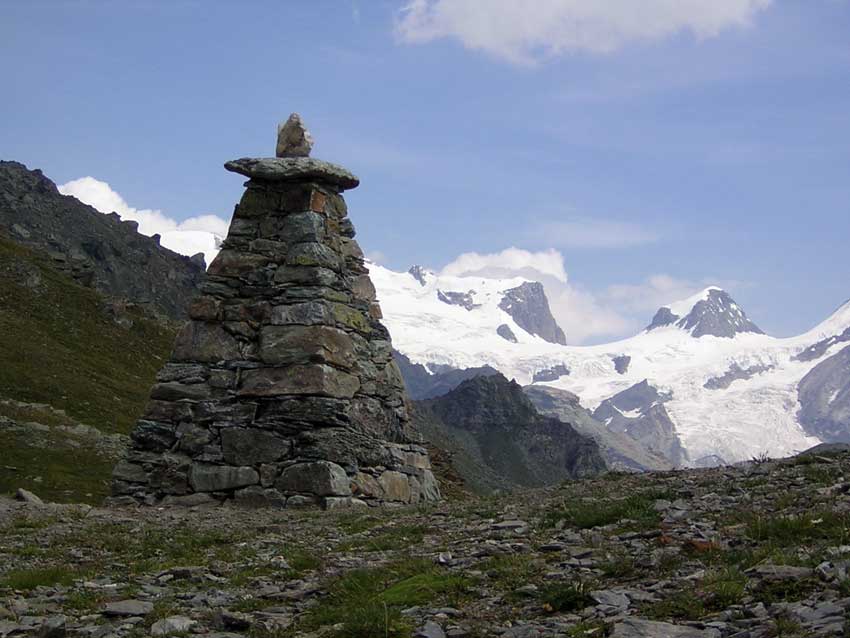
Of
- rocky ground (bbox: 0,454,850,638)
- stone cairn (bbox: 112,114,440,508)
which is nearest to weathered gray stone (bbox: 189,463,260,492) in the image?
stone cairn (bbox: 112,114,440,508)

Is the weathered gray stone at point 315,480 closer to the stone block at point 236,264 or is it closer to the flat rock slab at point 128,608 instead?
the stone block at point 236,264

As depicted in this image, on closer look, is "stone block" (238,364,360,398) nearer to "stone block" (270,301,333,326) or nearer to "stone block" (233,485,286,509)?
"stone block" (270,301,333,326)

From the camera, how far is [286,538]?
18.2 metres

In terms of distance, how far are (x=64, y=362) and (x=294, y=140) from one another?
165ft

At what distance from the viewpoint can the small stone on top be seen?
101 feet

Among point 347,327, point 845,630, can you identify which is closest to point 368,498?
point 347,327

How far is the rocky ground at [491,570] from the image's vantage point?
32.9 feet

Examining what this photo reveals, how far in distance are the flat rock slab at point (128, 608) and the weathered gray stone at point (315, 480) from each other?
1232 centimetres

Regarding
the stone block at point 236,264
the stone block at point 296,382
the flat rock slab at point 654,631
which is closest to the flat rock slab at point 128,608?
the flat rock slab at point 654,631

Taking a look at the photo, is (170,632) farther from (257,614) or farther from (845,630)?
(845,630)

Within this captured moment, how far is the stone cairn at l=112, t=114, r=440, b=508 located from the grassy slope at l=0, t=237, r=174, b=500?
14.7m

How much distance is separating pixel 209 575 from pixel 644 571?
22.1 feet

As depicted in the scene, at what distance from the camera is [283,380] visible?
26.8 metres

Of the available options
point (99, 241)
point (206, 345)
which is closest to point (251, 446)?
point (206, 345)
